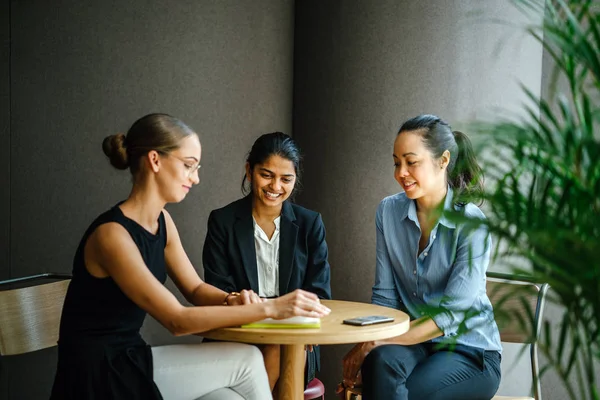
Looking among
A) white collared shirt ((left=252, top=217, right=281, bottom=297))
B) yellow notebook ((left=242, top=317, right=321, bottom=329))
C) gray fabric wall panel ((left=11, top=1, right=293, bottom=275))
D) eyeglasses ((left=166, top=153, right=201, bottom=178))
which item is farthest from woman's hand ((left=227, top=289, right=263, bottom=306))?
gray fabric wall panel ((left=11, top=1, right=293, bottom=275))

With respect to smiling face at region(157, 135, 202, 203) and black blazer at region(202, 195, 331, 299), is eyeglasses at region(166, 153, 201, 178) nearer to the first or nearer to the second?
smiling face at region(157, 135, 202, 203)

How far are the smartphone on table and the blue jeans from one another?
0.27m

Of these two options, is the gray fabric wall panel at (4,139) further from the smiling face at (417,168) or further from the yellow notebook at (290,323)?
the smiling face at (417,168)

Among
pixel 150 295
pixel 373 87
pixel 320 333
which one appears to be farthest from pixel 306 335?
→ pixel 373 87

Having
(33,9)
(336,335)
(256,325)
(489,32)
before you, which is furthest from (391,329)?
(33,9)

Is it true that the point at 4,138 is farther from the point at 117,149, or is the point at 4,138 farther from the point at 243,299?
the point at 243,299

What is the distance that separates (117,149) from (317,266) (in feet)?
3.88

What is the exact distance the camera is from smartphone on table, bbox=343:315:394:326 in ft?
8.82

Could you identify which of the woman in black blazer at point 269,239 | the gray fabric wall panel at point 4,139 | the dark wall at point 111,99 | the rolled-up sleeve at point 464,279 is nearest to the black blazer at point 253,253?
the woman in black blazer at point 269,239

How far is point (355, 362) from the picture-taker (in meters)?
3.09

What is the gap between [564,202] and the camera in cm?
142

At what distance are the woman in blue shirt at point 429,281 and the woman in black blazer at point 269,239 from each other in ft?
1.09

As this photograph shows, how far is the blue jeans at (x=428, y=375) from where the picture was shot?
294cm

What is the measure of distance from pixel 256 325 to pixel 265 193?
0.96 meters
